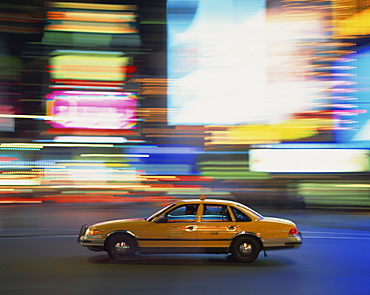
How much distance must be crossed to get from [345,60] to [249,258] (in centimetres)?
3029

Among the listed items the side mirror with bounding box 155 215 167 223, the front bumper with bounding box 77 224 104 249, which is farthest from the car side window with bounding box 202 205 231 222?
the front bumper with bounding box 77 224 104 249

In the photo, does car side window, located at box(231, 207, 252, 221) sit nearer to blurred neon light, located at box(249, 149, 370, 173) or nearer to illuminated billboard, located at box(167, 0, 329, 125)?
blurred neon light, located at box(249, 149, 370, 173)

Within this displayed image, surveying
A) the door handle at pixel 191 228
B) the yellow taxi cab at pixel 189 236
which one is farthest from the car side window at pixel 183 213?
the door handle at pixel 191 228

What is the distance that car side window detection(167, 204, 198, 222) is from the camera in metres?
9.15

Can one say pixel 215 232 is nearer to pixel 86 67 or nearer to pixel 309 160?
pixel 309 160

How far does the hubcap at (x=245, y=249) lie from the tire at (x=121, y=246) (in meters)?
1.99

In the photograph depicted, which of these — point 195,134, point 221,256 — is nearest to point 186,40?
point 195,134

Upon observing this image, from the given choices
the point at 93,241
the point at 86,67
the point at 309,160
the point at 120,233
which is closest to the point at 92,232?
the point at 93,241

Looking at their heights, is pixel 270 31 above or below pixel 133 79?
above

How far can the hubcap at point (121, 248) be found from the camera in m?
9.00

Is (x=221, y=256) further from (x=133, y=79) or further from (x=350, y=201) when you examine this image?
(x=133, y=79)

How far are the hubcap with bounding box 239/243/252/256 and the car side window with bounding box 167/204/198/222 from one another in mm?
1035

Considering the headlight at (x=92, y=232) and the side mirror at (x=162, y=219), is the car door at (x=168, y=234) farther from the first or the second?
the headlight at (x=92, y=232)

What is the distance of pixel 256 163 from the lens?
3506 centimetres
